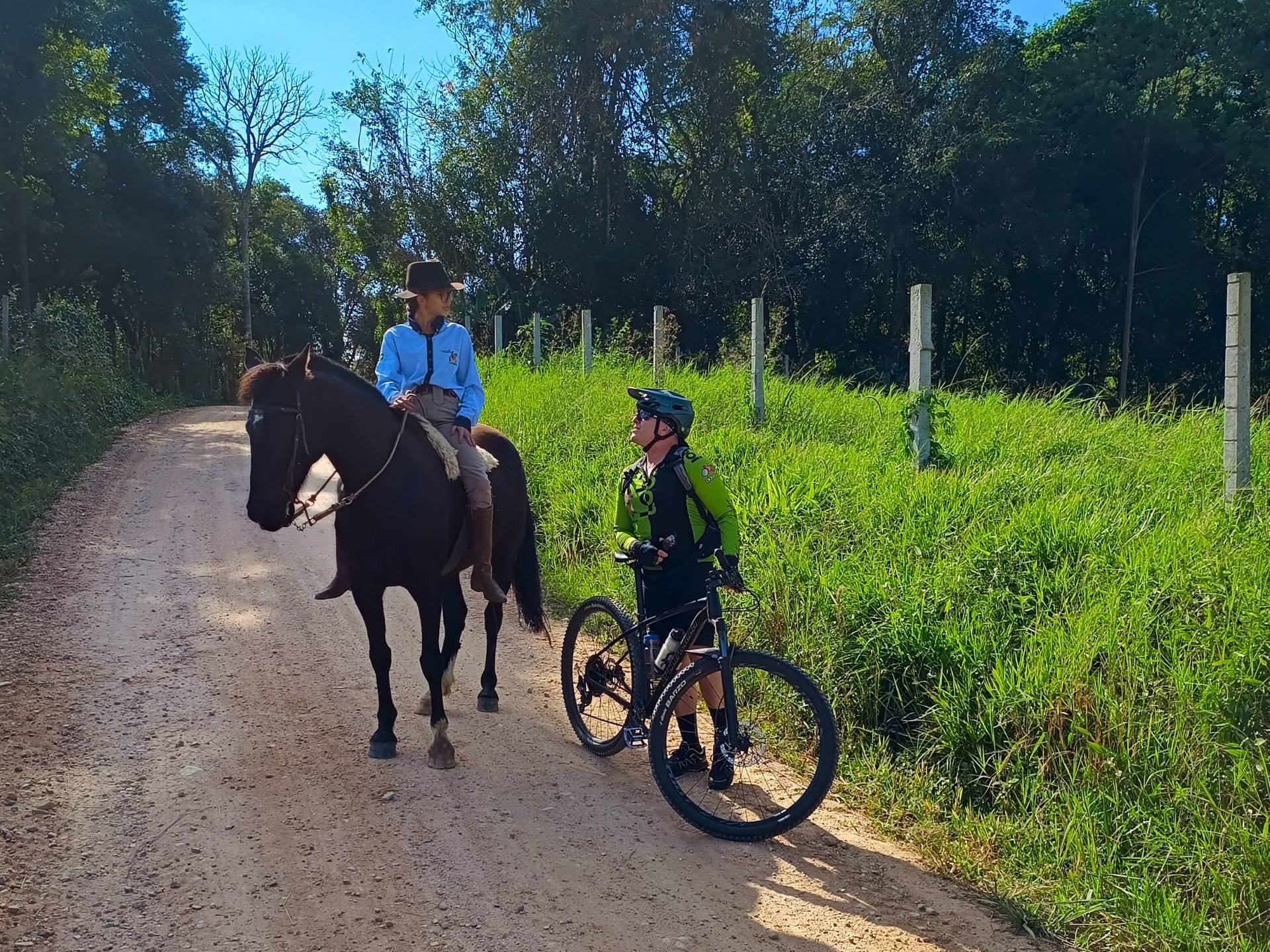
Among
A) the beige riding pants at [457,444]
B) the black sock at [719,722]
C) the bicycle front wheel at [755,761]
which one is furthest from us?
the beige riding pants at [457,444]

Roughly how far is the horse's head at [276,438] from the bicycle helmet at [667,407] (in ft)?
5.22

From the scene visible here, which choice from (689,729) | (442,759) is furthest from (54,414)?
(689,729)

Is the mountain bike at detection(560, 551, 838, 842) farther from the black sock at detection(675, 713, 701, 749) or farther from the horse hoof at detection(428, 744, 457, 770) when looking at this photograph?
the horse hoof at detection(428, 744, 457, 770)

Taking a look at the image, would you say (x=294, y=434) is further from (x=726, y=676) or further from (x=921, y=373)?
(x=921, y=373)

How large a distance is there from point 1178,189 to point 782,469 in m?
28.4

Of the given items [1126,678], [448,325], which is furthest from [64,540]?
[1126,678]

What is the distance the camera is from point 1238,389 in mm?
5609

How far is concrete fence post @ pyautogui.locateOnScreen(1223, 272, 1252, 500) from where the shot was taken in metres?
5.52

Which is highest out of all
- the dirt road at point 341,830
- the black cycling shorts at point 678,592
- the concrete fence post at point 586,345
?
the concrete fence post at point 586,345

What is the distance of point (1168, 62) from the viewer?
27109 mm

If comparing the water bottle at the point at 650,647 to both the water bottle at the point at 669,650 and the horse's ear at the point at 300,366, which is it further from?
the horse's ear at the point at 300,366

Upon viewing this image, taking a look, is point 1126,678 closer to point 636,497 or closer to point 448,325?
point 636,497

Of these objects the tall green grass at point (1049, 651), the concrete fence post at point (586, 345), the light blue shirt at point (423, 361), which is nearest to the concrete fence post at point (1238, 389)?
the tall green grass at point (1049, 651)

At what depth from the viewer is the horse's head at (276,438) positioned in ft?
13.5
